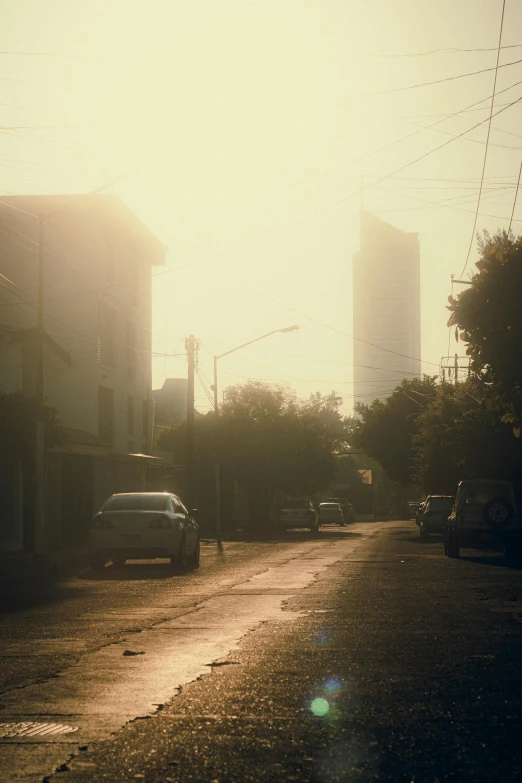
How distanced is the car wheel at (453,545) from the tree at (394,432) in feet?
120

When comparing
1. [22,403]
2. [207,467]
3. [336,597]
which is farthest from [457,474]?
[336,597]

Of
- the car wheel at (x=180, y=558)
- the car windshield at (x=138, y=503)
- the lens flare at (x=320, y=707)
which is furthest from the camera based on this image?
the car windshield at (x=138, y=503)

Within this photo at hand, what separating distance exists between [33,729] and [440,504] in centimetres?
3558

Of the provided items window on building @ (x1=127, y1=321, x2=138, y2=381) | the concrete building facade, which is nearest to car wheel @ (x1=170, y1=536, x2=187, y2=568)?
the concrete building facade

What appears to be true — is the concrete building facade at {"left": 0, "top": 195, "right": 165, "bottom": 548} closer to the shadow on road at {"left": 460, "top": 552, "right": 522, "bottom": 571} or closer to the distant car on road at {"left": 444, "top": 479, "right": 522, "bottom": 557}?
the distant car on road at {"left": 444, "top": 479, "right": 522, "bottom": 557}

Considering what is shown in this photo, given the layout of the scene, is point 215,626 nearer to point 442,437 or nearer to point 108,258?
Answer: point 442,437

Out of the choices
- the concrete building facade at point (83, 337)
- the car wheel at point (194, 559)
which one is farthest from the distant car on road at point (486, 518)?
the concrete building facade at point (83, 337)

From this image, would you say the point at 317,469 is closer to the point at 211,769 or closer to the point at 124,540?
the point at 124,540

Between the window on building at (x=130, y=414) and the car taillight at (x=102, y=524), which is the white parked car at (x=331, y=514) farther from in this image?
the car taillight at (x=102, y=524)

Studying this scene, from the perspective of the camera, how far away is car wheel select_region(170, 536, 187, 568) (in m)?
19.7

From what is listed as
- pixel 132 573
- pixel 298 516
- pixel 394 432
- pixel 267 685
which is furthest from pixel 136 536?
pixel 394 432

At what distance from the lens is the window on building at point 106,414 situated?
42688 millimetres

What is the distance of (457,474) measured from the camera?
42969mm

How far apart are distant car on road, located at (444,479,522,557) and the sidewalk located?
8605 millimetres
